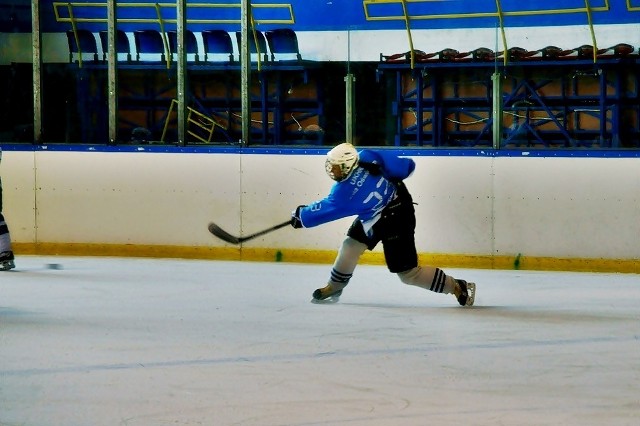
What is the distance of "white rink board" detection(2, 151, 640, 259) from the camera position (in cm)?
991

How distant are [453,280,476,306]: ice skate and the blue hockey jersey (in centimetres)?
66

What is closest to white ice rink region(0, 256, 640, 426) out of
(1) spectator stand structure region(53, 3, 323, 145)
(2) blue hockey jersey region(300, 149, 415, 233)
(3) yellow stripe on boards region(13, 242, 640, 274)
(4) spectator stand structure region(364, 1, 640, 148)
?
(3) yellow stripe on boards region(13, 242, 640, 274)

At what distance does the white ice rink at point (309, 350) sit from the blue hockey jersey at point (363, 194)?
0.58 m

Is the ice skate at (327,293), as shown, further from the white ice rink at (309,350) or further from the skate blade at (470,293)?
the skate blade at (470,293)

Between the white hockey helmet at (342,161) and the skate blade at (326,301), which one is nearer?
the white hockey helmet at (342,161)

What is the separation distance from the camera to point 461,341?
6.70 meters

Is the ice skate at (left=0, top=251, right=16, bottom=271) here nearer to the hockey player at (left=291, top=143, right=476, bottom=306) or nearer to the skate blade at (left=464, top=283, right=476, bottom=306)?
the hockey player at (left=291, top=143, right=476, bottom=306)

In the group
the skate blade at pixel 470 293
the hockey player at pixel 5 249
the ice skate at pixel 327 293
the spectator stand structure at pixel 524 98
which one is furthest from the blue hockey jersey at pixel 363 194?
the hockey player at pixel 5 249

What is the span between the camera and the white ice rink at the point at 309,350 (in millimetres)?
5027

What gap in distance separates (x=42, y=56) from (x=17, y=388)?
640 cm

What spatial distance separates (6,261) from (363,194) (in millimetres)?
3420

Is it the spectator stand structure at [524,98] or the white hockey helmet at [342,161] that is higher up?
the spectator stand structure at [524,98]

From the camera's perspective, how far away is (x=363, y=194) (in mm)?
7719

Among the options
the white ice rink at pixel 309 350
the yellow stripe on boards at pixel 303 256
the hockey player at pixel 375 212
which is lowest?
the white ice rink at pixel 309 350
